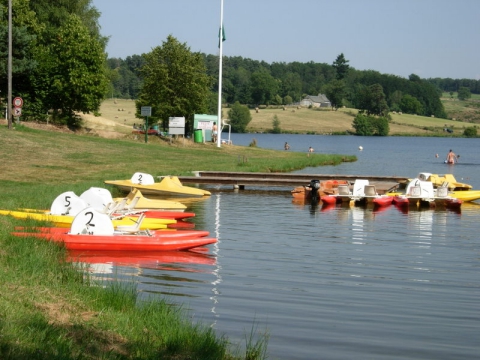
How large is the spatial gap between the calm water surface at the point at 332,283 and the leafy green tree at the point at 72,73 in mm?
33922

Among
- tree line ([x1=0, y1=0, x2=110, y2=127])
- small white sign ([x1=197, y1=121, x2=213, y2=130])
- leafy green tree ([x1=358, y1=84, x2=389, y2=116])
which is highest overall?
leafy green tree ([x1=358, y1=84, x2=389, y2=116])

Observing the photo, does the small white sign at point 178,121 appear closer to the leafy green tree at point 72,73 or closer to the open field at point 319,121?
the leafy green tree at point 72,73

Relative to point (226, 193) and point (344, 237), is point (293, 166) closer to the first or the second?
point (226, 193)

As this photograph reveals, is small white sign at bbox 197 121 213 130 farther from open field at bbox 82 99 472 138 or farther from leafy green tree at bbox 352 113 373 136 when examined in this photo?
leafy green tree at bbox 352 113 373 136

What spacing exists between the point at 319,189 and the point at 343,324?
19.8 m

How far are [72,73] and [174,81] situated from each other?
8893 mm

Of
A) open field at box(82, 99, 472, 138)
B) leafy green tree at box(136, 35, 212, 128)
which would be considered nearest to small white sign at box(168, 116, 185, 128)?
leafy green tree at box(136, 35, 212, 128)

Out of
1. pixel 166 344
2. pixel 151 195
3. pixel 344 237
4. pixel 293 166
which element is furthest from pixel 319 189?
pixel 166 344

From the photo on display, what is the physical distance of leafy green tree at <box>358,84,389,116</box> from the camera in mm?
188375

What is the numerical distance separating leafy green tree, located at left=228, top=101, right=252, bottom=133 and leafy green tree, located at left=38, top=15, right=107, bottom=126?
306 ft

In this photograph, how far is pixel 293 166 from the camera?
47250 millimetres

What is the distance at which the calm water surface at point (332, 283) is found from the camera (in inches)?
432

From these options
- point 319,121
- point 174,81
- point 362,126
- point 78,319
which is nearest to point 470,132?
point 362,126

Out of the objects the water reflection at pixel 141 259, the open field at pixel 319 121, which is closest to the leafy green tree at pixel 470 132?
the open field at pixel 319 121
